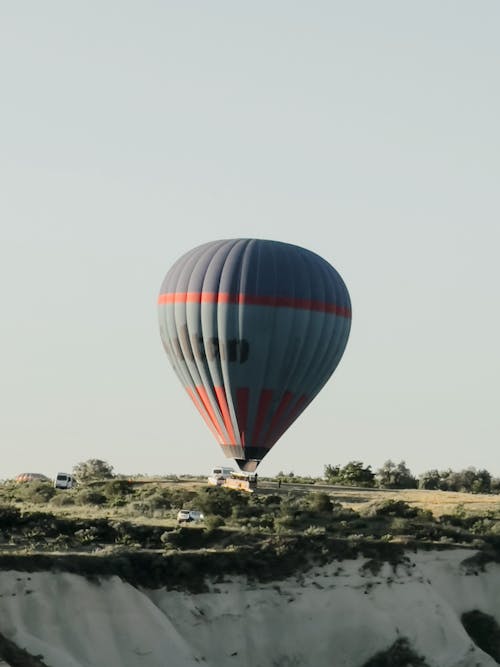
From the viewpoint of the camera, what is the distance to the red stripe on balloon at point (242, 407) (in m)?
102

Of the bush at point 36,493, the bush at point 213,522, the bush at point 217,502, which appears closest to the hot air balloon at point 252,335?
the bush at point 217,502

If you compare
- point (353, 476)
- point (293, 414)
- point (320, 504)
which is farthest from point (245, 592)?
point (353, 476)

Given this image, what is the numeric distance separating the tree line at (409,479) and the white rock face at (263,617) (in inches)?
2198

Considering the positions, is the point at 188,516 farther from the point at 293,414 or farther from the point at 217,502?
the point at 293,414

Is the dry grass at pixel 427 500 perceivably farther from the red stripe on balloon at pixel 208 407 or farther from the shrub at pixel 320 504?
the red stripe on balloon at pixel 208 407

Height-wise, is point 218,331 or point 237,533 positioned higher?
point 218,331

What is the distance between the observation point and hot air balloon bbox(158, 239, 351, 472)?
330 ft

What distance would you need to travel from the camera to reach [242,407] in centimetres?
10225

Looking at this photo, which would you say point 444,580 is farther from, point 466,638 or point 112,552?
point 112,552

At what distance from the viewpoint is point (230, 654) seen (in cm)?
6419

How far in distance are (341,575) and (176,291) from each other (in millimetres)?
38424

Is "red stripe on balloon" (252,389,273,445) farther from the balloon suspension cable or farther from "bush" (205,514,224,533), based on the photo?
"bush" (205,514,224,533)

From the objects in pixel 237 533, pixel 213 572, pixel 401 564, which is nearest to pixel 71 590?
pixel 213 572

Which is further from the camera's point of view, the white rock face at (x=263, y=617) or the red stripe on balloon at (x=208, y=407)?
the red stripe on balloon at (x=208, y=407)
